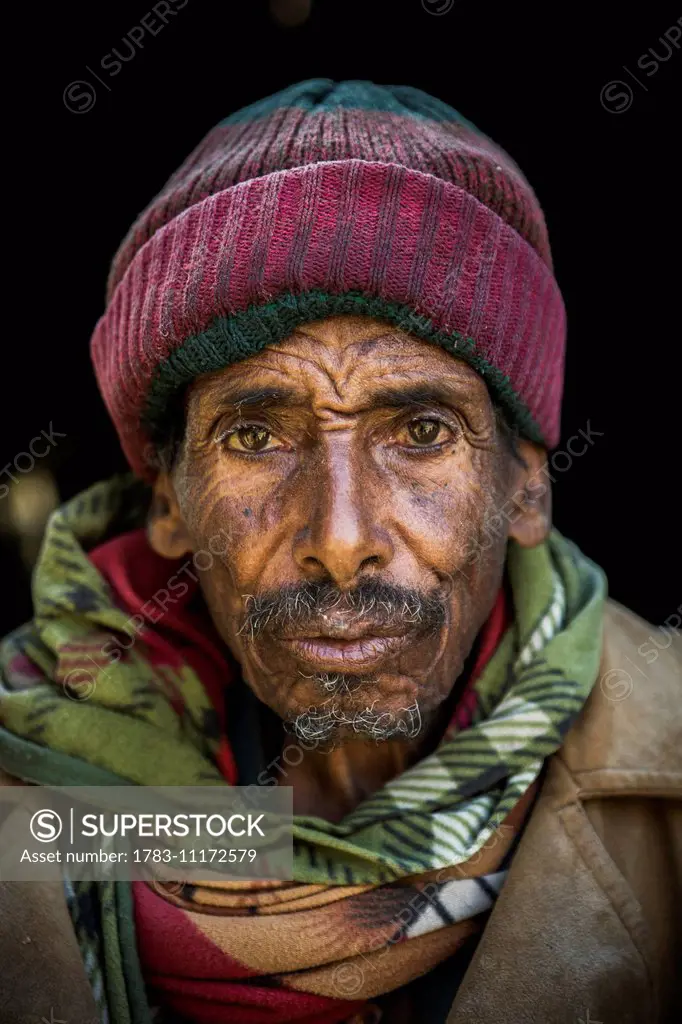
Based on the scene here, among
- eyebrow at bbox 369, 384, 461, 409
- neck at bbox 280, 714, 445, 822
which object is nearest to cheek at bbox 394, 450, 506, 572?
eyebrow at bbox 369, 384, 461, 409

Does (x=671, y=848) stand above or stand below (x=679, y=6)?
below

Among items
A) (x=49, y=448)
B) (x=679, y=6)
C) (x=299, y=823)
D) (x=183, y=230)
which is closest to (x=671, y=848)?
→ (x=299, y=823)

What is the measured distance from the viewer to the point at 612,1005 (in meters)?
1.86

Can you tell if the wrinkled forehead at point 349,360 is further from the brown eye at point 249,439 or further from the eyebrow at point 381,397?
the brown eye at point 249,439

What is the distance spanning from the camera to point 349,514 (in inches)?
70.1

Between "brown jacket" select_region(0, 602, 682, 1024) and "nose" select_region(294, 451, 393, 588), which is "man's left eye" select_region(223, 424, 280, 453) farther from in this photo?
"brown jacket" select_region(0, 602, 682, 1024)

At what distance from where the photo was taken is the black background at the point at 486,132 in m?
2.65

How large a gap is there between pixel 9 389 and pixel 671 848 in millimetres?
2525

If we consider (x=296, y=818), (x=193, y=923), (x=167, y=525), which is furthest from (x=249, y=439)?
(x=193, y=923)

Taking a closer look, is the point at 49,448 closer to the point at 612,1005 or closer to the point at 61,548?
the point at 61,548

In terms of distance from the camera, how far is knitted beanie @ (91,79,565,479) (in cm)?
182

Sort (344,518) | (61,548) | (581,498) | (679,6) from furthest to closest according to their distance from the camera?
(581,498) < (679,6) < (61,548) < (344,518)

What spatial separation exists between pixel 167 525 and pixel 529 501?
2.72 ft

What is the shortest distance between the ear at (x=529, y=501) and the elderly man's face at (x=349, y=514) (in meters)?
0.14
